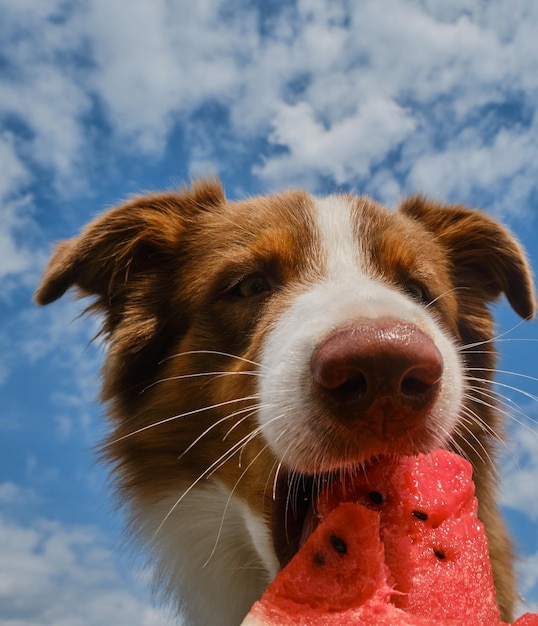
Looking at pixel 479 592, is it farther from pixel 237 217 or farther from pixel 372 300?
pixel 237 217

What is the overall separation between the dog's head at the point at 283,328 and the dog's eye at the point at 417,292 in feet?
0.04

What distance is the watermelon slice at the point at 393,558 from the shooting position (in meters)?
2.57

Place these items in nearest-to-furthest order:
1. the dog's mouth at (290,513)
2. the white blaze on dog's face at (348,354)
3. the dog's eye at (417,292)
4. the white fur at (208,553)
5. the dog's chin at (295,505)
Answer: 1. the white blaze on dog's face at (348,354)
2. the dog's chin at (295,505)
3. the dog's mouth at (290,513)
4. the white fur at (208,553)
5. the dog's eye at (417,292)

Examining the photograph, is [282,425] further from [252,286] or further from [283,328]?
[252,286]

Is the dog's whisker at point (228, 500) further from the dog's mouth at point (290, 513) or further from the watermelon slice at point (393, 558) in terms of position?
the watermelon slice at point (393, 558)

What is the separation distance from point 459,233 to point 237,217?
1777mm

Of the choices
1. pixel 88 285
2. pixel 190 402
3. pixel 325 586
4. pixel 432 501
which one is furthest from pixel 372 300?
pixel 88 285

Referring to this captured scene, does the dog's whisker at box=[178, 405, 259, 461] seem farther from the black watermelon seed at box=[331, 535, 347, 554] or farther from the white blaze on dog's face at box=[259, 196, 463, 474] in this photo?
the black watermelon seed at box=[331, 535, 347, 554]

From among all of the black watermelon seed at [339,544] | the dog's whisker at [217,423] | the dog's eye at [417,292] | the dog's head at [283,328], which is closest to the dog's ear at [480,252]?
the dog's head at [283,328]

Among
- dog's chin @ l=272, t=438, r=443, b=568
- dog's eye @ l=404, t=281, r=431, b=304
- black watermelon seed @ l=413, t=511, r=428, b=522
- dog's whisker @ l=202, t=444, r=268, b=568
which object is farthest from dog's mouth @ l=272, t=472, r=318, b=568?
dog's eye @ l=404, t=281, r=431, b=304

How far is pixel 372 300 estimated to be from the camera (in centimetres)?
305

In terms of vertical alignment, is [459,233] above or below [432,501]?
above

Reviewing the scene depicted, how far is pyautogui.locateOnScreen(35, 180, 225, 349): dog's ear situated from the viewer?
4516mm

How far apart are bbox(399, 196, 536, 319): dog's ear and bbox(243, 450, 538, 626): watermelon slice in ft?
7.34
